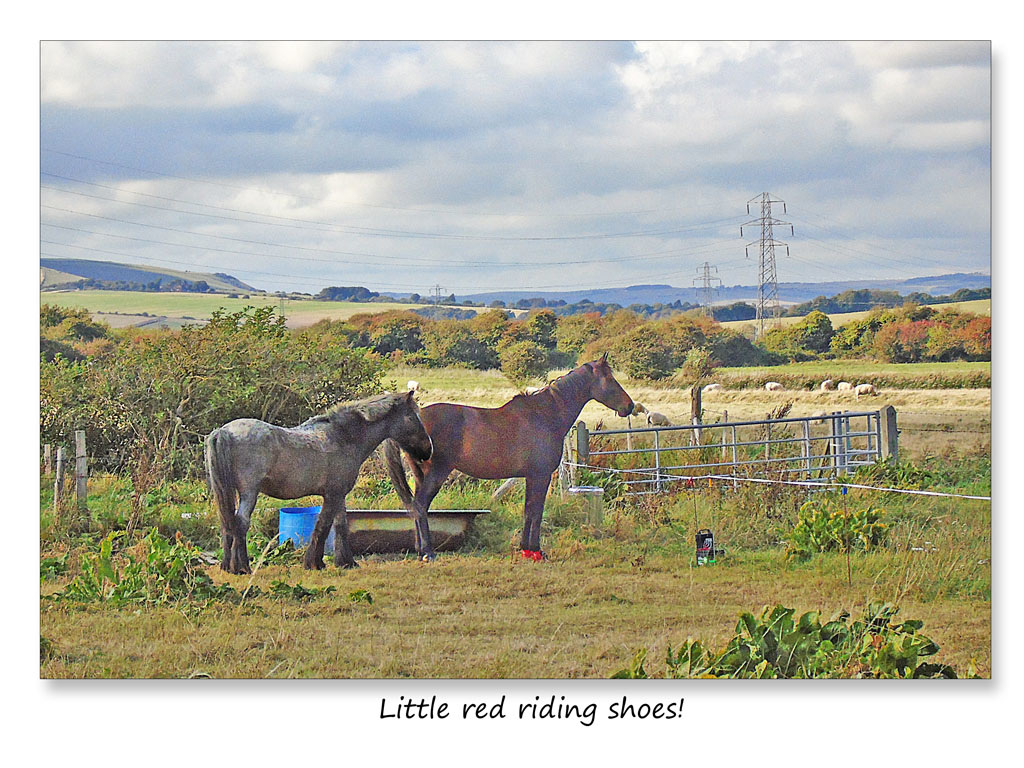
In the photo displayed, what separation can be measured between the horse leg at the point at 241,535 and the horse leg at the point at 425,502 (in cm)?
88

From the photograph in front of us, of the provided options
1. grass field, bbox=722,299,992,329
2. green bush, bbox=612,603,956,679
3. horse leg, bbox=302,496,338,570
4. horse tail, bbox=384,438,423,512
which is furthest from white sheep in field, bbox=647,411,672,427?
horse leg, bbox=302,496,338,570

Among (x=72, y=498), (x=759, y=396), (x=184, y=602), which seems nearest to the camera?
(x=184, y=602)

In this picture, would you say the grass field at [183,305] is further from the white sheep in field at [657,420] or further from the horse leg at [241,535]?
the white sheep in field at [657,420]

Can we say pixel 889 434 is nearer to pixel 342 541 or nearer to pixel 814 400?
pixel 814 400

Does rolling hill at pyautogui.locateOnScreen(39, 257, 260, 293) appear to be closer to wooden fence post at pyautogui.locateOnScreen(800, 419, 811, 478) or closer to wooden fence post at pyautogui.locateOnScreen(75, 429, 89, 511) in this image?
wooden fence post at pyautogui.locateOnScreen(75, 429, 89, 511)

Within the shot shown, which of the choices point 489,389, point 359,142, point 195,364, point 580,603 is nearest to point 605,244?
point 489,389

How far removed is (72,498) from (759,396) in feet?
12.7

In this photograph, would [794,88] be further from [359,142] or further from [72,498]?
[72,498]

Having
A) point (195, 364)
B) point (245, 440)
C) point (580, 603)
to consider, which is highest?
point (195, 364)

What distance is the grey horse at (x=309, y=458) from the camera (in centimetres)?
464

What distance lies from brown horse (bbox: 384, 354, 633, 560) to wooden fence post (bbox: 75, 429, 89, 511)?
1.62 metres

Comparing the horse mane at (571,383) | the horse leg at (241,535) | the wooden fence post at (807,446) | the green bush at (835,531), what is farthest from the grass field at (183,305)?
the green bush at (835,531)

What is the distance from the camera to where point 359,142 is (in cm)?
481

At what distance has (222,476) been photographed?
463 centimetres
